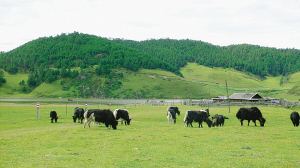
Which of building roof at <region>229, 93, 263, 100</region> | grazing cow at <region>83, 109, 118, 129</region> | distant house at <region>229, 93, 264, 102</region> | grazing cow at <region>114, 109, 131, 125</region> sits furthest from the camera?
building roof at <region>229, 93, 263, 100</region>

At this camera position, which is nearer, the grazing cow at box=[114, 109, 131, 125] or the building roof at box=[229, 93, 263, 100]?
the grazing cow at box=[114, 109, 131, 125]

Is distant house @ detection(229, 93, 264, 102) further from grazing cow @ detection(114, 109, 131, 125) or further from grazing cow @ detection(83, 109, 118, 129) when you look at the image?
grazing cow @ detection(83, 109, 118, 129)

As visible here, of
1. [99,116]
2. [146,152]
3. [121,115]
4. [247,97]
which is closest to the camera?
[146,152]

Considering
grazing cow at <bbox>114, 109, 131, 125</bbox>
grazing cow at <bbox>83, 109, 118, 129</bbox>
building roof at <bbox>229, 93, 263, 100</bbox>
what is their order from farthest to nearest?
building roof at <bbox>229, 93, 263, 100</bbox>, grazing cow at <bbox>114, 109, 131, 125</bbox>, grazing cow at <bbox>83, 109, 118, 129</bbox>

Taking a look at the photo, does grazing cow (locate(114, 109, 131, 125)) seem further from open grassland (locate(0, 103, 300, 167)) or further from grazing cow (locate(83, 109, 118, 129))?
open grassland (locate(0, 103, 300, 167))

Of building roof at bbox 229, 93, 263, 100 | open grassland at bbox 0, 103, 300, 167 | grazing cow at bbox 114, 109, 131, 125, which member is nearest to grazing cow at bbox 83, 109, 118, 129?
open grassland at bbox 0, 103, 300, 167

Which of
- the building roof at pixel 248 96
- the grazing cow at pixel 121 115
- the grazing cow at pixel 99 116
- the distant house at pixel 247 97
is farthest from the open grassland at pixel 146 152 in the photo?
the building roof at pixel 248 96

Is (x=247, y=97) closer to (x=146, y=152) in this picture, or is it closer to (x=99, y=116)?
(x=99, y=116)

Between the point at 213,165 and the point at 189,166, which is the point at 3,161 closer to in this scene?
the point at 189,166

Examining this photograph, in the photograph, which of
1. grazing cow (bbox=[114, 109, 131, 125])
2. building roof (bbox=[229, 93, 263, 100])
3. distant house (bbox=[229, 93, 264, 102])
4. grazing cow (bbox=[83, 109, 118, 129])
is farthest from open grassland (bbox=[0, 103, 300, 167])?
building roof (bbox=[229, 93, 263, 100])

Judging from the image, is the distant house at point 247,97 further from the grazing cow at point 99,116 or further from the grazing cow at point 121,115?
the grazing cow at point 99,116

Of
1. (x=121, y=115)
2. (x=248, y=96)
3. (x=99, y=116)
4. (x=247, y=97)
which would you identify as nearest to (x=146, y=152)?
(x=99, y=116)

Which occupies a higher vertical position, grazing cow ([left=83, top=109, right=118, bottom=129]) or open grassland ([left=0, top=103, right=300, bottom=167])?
grazing cow ([left=83, top=109, right=118, bottom=129])

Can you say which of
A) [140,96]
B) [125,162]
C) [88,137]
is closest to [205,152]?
[125,162]
